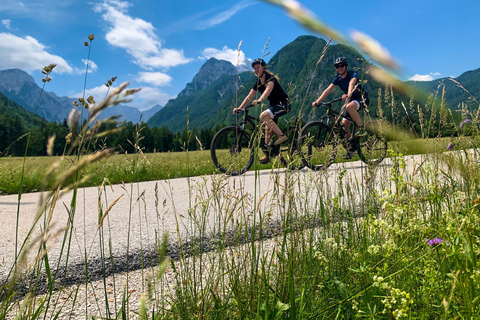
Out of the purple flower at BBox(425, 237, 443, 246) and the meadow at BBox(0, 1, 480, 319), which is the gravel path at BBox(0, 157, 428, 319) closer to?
the meadow at BBox(0, 1, 480, 319)

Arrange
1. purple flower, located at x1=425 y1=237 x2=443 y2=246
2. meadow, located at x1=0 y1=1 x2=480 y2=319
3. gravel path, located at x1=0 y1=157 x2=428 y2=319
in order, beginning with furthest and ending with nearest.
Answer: gravel path, located at x1=0 y1=157 x2=428 y2=319 → purple flower, located at x1=425 y1=237 x2=443 y2=246 → meadow, located at x1=0 y1=1 x2=480 y2=319

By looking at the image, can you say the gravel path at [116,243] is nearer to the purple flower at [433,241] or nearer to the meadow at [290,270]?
the meadow at [290,270]

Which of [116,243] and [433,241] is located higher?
[433,241]

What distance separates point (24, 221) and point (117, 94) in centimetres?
350

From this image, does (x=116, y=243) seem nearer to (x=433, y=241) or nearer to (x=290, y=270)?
(x=290, y=270)

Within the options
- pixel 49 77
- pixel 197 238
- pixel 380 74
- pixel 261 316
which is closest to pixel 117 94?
pixel 49 77

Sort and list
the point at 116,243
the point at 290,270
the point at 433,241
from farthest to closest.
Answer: the point at 116,243 < the point at 433,241 < the point at 290,270

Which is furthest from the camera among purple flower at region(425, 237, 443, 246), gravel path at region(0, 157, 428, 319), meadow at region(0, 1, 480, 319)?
gravel path at region(0, 157, 428, 319)

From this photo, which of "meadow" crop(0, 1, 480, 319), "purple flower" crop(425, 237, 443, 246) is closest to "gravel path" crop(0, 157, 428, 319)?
"meadow" crop(0, 1, 480, 319)

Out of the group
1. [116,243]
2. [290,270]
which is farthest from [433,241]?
[116,243]

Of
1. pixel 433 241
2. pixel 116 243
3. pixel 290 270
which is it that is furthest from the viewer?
pixel 116 243

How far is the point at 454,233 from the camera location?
4.46ft

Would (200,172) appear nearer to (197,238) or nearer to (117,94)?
(197,238)

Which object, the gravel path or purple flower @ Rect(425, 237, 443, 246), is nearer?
purple flower @ Rect(425, 237, 443, 246)
